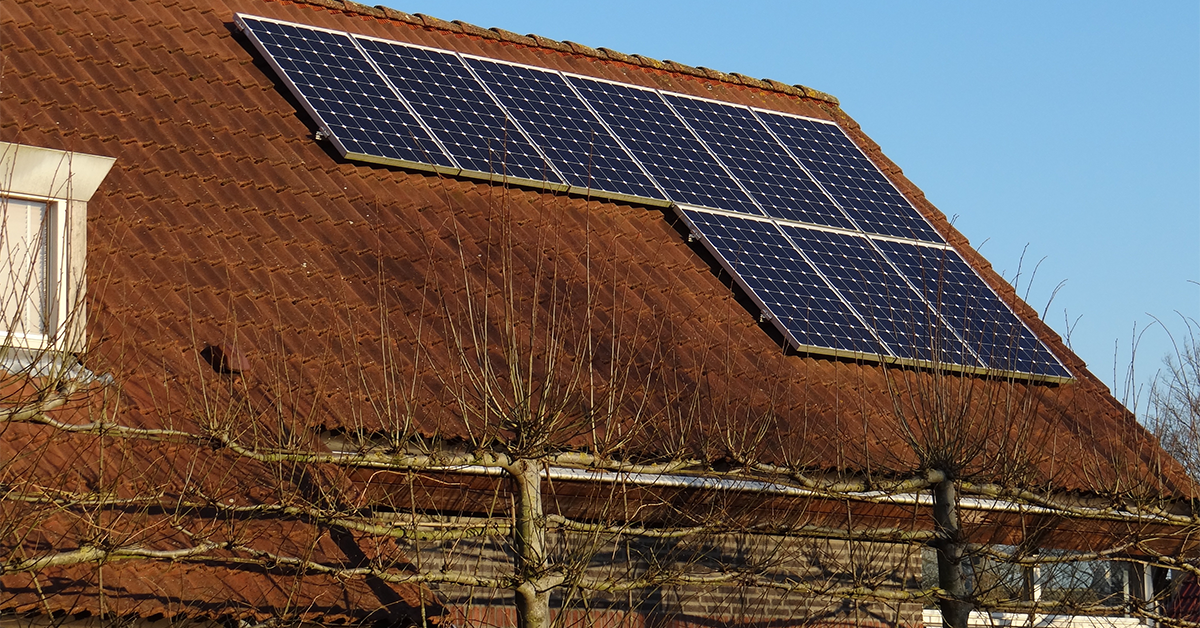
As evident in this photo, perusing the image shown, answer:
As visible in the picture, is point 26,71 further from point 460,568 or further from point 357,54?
point 460,568

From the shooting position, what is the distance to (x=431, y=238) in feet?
37.3

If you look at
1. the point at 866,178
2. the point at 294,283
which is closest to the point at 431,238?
the point at 294,283

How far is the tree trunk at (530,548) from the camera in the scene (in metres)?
7.81

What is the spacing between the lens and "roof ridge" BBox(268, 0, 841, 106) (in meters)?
14.4

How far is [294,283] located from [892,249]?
6050 millimetres

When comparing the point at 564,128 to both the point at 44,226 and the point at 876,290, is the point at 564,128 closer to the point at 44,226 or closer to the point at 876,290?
the point at 876,290

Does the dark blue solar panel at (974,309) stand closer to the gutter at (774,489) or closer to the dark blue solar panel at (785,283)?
the dark blue solar panel at (785,283)

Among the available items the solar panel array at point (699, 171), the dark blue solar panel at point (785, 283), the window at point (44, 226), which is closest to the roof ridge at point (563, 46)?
the solar panel array at point (699, 171)

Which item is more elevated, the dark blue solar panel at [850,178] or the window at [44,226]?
the dark blue solar panel at [850,178]

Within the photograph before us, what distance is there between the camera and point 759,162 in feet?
47.8

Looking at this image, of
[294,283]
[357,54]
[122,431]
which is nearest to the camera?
[122,431]

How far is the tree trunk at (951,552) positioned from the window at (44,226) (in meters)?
5.44

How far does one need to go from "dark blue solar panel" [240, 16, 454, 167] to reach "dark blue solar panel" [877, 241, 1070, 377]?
4.34 metres

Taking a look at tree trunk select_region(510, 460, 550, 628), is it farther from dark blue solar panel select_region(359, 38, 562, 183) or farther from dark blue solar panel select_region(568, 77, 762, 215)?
dark blue solar panel select_region(568, 77, 762, 215)
